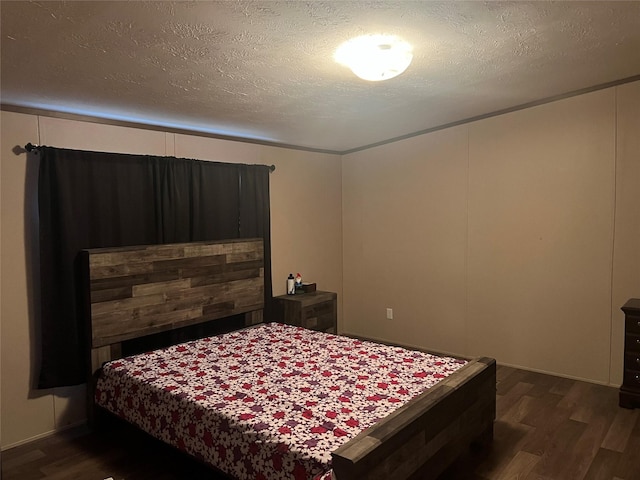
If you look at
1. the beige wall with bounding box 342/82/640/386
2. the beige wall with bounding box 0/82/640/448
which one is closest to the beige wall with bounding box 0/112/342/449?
the beige wall with bounding box 0/82/640/448

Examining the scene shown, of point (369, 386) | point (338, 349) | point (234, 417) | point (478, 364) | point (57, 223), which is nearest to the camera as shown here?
point (234, 417)

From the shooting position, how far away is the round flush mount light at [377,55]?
90.0 inches

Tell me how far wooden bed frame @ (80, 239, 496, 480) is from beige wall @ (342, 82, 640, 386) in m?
1.50

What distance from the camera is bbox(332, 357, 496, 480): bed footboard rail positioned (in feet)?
5.68

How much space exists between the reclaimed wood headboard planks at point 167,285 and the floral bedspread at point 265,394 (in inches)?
10.1

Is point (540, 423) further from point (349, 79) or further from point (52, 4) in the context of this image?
point (52, 4)

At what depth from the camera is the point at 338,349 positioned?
10.7 ft

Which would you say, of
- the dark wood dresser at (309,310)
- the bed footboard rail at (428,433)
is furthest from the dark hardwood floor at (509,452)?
the dark wood dresser at (309,310)

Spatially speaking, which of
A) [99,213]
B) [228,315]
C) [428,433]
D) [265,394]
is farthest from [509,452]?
[99,213]

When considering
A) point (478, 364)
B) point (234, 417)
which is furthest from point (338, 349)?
point (234, 417)

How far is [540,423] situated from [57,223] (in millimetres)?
3654

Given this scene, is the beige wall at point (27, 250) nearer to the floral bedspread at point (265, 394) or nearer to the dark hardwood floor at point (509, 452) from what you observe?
the dark hardwood floor at point (509, 452)

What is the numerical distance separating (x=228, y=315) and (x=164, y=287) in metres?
0.70

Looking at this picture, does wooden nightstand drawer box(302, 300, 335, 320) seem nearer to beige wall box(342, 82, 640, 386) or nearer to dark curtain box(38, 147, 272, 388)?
beige wall box(342, 82, 640, 386)
